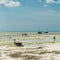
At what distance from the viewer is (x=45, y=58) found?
67.4ft

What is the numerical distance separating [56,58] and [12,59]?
3.47 meters

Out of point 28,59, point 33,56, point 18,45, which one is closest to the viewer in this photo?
point 28,59

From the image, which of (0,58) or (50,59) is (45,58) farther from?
(0,58)

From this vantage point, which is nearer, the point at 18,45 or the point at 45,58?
the point at 45,58

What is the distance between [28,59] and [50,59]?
1.75m

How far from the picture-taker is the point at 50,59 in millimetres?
20281

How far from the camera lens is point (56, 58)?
20.4 m

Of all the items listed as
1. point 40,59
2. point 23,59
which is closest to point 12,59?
point 23,59

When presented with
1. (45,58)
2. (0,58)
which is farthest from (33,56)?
(0,58)

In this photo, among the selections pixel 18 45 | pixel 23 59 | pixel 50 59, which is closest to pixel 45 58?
pixel 50 59

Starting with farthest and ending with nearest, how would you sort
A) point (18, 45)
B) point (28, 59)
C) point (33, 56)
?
1. point (18, 45)
2. point (33, 56)
3. point (28, 59)

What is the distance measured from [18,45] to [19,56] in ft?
31.8

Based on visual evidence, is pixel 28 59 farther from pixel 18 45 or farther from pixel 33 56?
pixel 18 45

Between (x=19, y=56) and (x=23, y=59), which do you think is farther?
(x=19, y=56)
